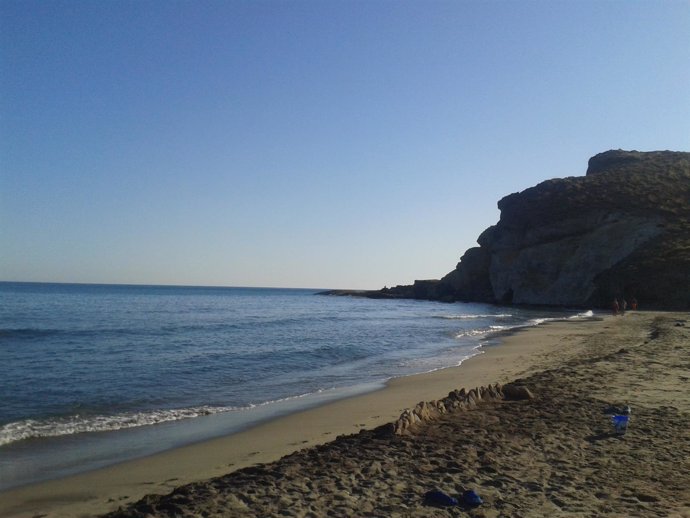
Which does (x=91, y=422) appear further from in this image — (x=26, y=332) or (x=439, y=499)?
(x=26, y=332)

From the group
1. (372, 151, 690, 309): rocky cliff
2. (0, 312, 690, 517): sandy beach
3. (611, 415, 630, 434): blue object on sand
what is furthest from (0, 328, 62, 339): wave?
(372, 151, 690, 309): rocky cliff

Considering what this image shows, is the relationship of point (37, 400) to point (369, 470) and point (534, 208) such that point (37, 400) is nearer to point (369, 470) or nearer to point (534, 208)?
point (369, 470)

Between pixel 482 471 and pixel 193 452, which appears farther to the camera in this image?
pixel 193 452

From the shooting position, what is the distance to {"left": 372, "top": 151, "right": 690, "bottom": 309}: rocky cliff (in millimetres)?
49697

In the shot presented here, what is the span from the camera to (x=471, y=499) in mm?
5188

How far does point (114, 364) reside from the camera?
56.7 feet

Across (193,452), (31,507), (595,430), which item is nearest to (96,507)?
(31,507)

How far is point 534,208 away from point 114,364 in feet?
194

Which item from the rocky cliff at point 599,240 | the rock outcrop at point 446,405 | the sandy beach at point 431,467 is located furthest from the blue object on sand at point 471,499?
the rocky cliff at point 599,240

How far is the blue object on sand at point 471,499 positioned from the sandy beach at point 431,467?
69mm

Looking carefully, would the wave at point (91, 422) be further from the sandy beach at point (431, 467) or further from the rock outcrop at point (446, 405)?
the rock outcrop at point (446, 405)

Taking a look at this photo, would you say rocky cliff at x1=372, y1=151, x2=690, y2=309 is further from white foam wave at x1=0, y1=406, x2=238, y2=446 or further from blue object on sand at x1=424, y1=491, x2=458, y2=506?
blue object on sand at x1=424, y1=491, x2=458, y2=506

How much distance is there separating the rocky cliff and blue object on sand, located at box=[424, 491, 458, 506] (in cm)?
4926

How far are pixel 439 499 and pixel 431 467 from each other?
99cm
